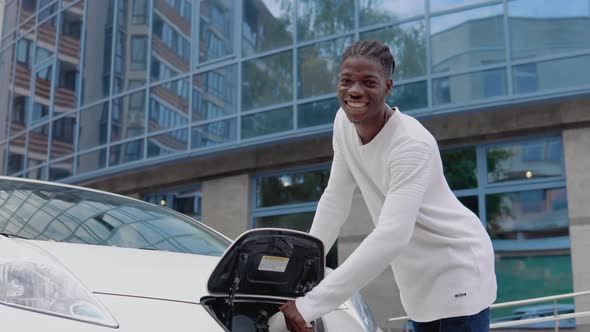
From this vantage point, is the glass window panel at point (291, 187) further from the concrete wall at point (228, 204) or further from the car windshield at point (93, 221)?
the car windshield at point (93, 221)

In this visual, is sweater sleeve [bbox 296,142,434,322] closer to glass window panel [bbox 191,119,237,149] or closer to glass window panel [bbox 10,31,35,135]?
glass window panel [bbox 191,119,237,149]

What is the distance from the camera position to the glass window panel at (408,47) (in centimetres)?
959

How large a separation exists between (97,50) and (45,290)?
12.4 m

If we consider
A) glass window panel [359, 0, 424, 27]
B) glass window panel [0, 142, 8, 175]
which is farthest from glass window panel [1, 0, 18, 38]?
glass window panel [359, 0, 424, 27]

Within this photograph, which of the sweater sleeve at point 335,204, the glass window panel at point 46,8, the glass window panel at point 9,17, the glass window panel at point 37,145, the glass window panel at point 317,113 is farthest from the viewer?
the glass window panel at point 9,17

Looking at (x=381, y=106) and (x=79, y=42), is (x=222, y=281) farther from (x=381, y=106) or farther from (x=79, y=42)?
(x=79, y=42)

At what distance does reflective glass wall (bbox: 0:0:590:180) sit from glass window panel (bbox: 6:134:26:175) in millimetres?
47

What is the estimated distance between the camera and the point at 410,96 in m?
9.61

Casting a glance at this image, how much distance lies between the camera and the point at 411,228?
191 cm

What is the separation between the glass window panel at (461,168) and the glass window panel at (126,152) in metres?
5.48

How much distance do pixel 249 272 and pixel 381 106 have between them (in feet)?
2.17

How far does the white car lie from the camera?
1.97 m

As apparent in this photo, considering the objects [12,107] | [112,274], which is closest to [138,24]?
[12,107]

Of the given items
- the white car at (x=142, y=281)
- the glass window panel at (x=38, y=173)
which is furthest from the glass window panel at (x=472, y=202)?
the glass window panel at (x=38, y=173)
